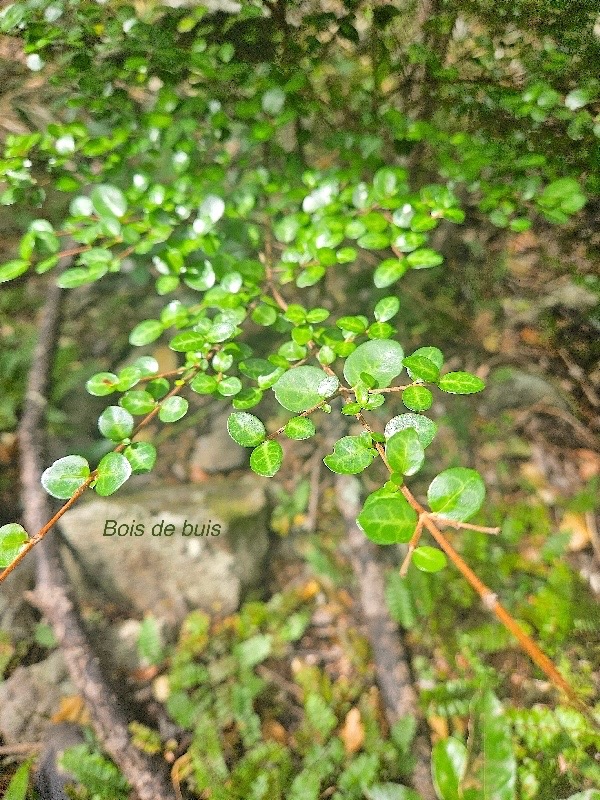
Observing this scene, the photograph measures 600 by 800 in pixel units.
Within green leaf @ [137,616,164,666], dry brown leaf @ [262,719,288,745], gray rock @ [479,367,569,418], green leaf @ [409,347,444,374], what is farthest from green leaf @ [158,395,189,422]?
gray rock @ [479,367,569,418]

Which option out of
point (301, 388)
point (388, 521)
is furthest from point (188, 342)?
point (388, 521)

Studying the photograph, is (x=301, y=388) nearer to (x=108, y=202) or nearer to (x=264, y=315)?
(x=264, y=315)

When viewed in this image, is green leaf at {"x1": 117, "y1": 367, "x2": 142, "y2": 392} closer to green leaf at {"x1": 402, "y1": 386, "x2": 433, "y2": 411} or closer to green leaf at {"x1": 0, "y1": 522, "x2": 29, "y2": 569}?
green leaf at {"x1": 0, "y1": 522, "x2": 29, "y2": 569}

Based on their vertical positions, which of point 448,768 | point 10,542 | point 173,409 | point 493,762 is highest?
point 173,409

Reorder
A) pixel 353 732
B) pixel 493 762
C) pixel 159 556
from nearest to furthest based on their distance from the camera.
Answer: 1. pixel 493 762
2. pixel 353 732
3. pixel 159 556

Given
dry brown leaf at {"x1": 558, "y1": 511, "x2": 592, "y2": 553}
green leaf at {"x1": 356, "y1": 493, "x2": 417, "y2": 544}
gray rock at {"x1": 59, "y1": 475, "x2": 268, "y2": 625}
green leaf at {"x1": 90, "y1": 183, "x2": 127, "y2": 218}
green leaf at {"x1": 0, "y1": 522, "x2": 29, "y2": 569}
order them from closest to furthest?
1. green leaf at {"x1": 356, "y1": 493, "x2": 417, "y2": 544}
2. green leaf at {"x1": 0, "y1": 522, "x2": 29, "y2": 569}
3. green leaf at {"x1": 90, "y1": 183, "x2": 127, "y2": 218}
4. gray rock at {"x1": 59, "y1": 475, "x2": 268, "y2": 625}
5. dry brown leaf at {"x1": 558, "y1": 511, "x2": 592, "y2": 553}

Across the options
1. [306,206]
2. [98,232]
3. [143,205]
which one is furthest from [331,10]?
[98,232]

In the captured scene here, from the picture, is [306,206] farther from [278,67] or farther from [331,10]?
[331,10]
